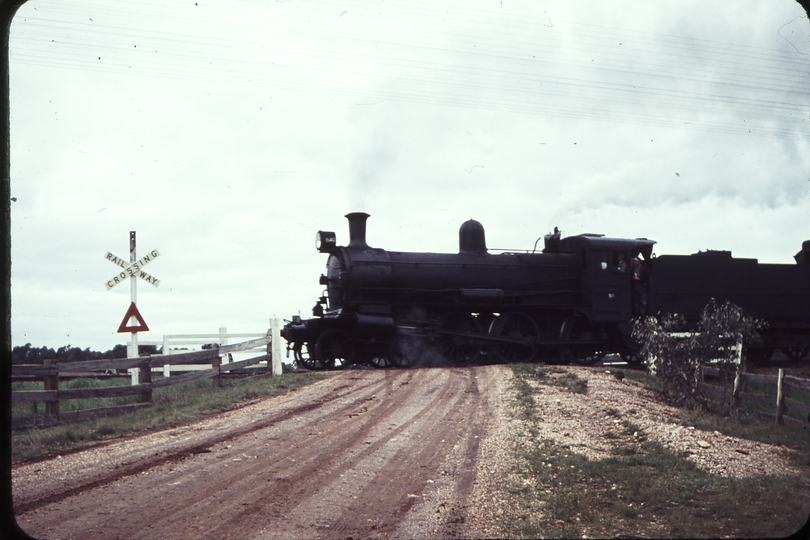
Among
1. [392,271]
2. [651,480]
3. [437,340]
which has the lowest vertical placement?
[651,480]

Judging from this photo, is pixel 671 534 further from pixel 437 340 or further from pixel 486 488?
pixel 437 340

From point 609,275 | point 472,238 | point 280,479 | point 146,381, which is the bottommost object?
point 280,479

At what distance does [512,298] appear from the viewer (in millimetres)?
17672

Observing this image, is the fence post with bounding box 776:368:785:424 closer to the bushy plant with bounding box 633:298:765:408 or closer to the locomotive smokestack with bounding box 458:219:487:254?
the bushy plant with bounding box 633:298:765:408

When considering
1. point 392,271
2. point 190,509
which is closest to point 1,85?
point 190,509

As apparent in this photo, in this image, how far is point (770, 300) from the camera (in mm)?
19297

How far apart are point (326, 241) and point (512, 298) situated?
18.9 feet

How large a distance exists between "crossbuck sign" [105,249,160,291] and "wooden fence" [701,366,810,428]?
11859 millimetres

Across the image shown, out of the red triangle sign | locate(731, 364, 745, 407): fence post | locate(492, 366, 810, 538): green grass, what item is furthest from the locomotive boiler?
locate(492, 366, 810, 538): green grass

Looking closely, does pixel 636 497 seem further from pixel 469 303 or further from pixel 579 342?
pixel 579 342

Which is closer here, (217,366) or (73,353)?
(217,366)

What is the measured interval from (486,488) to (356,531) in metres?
1.65

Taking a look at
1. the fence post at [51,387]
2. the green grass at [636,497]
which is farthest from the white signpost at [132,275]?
the green grass at [636,497]

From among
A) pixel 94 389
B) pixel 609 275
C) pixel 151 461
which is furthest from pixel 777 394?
pixel 94 389
